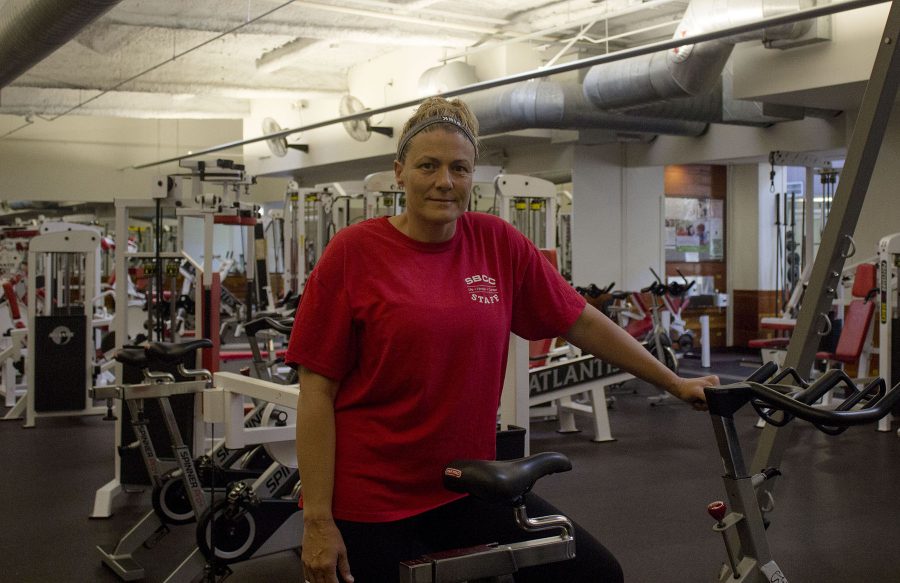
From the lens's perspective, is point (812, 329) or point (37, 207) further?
point (37, 207)

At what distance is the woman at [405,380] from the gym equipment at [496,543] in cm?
8

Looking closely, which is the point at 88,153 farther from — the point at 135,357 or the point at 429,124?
the point at 429,124

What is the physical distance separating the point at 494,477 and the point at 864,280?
281 inches

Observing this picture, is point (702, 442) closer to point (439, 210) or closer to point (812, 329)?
point (812, 329)

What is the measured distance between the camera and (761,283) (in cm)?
1240

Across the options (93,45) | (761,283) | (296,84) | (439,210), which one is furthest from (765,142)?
(439,210)

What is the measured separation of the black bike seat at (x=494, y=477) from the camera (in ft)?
5.03

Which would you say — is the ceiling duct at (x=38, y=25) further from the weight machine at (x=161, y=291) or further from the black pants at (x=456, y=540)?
the black pants at (x=456, y=540)

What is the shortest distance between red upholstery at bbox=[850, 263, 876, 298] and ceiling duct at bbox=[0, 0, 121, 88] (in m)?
5.95

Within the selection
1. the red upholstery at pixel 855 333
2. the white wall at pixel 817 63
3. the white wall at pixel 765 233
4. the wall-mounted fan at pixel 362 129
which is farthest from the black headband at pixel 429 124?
the white wall at pixel 765 233

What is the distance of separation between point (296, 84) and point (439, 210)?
→ 36.4 feet

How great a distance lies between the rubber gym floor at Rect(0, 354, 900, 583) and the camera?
3.94 metres

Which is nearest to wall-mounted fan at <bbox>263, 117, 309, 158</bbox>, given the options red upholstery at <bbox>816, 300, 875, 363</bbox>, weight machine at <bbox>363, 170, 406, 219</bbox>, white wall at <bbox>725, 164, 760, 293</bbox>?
weight machine at <bbox>363, 170, 406, 219</bbox>

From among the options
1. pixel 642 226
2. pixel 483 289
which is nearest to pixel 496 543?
pixel 483 289
